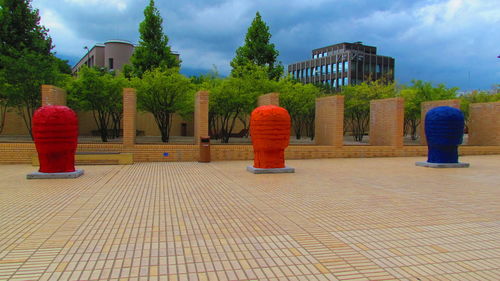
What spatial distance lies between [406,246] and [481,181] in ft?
22.0

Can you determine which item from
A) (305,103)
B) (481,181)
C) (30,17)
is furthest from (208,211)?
(30,17)

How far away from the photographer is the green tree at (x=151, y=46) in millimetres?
27719

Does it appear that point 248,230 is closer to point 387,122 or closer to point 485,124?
point 387,122


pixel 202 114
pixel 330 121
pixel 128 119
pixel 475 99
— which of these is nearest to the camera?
pixel 128 119

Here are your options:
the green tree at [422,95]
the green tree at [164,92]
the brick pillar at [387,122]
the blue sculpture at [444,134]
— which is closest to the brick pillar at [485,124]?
the green tree at [422,95]

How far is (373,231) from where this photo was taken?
4.82 metres

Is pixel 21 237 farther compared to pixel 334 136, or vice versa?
pixel 334 136

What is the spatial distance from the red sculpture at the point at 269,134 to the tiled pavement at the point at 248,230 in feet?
7.22

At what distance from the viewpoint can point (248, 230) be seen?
4812mm

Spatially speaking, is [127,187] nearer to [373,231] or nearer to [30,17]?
[373,231]

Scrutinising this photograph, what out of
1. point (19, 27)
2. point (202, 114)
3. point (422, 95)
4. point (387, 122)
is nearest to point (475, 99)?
point (422, 95)

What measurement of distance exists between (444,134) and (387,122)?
185 inches

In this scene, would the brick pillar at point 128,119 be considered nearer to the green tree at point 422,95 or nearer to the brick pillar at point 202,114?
the brick pillar at point 202,114

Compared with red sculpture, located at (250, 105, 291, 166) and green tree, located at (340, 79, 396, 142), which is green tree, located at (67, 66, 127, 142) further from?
green tree, located at (340, 79, 396, 142)
